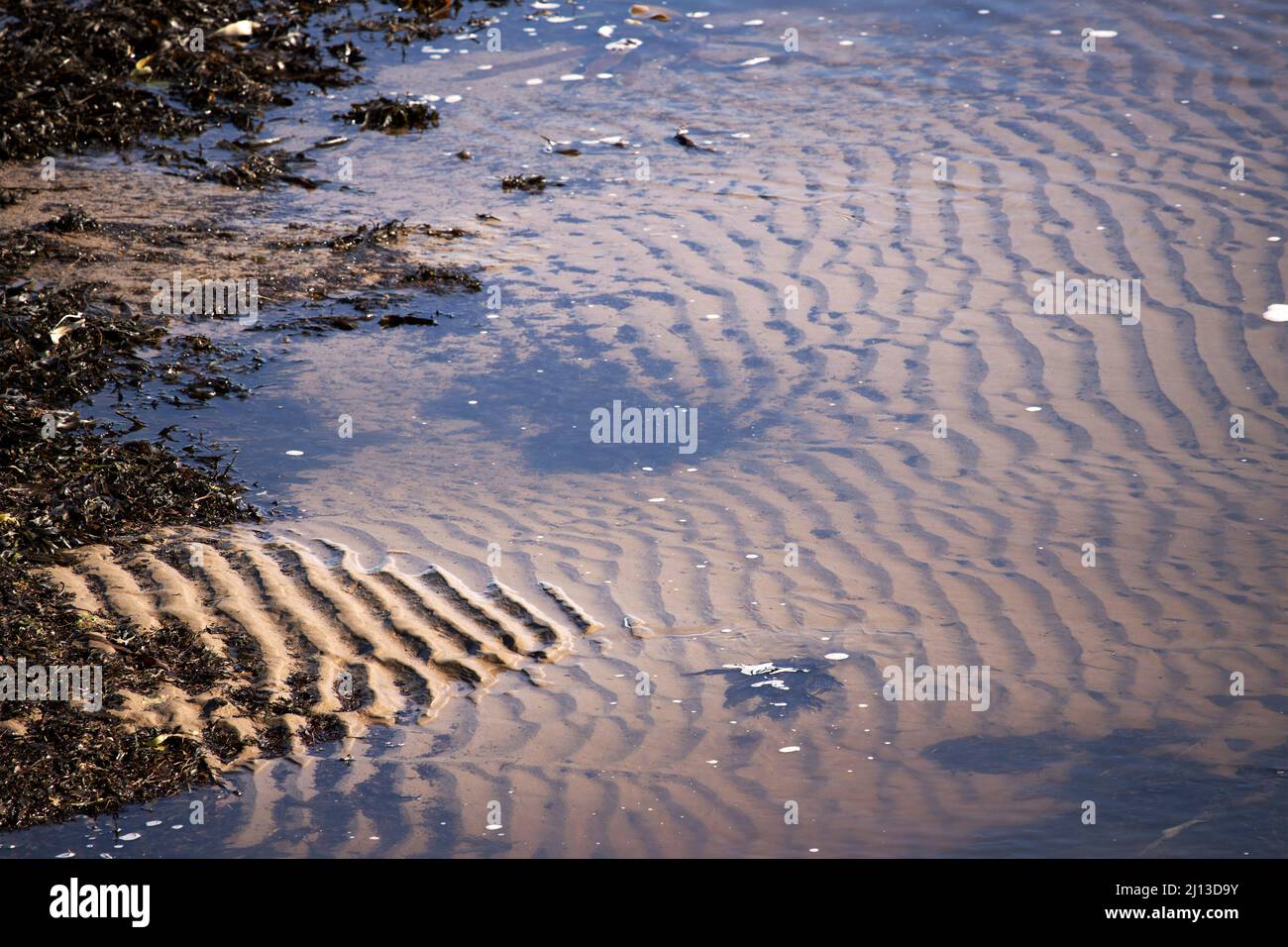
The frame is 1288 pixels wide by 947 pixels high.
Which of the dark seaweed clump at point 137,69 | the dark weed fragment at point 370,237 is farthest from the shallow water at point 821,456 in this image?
the dark seaweed clump at point 137,69

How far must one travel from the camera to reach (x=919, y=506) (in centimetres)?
560

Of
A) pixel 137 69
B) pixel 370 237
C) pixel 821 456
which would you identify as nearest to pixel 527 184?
pixel 370 237

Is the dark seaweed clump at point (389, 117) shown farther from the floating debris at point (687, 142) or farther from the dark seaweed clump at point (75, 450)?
the dark seaweed clump at point (75, 450)

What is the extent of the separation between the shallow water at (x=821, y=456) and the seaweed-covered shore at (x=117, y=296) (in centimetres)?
24

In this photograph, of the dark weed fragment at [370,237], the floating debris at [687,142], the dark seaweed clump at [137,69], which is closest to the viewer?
the dark weed fragment at [370,237]

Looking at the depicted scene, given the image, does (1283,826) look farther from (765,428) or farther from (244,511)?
(244,511)

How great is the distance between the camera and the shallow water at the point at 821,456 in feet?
13.2

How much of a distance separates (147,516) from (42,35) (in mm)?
6532

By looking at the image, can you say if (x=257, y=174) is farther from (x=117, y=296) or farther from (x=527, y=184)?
(x=117, y=296)

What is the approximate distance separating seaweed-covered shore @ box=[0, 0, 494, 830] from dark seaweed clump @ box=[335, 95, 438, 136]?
3cm

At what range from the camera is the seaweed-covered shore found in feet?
13.7

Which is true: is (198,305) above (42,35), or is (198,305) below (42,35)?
below

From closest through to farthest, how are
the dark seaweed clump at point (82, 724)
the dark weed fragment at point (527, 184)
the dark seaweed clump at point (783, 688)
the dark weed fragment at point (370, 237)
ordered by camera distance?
1. the dark seaweed clump at point (82, 724)
2. the dark seaweed clump at point (783, 688)
3. the dark weed fragment at point (370, 237)
4. the dark weed fragment at point (527, 184)
